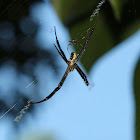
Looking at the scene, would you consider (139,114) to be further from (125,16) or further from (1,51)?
(1,51)

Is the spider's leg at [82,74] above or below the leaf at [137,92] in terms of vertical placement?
above

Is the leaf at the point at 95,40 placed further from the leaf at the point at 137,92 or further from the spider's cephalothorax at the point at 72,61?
the leaf at the point at 137,92

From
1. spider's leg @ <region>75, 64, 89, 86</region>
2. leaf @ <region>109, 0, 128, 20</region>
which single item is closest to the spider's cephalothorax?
spider's leg @ <region>75, 64, 89, 86</region>

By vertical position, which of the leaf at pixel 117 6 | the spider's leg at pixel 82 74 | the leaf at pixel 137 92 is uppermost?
the leaf at pixel 117 6

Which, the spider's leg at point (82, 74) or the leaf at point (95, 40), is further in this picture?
the spider's leg at point (82, 74)

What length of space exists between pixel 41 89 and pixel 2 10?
64cm

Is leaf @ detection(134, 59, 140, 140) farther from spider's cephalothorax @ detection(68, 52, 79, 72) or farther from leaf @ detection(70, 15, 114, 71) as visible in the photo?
spider's cephalothorax @ detection(68, 52, 79, 72)

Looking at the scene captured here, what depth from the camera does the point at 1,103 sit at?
4.88 feet

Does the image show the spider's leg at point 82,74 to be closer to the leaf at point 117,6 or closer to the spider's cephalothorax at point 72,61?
the spider's cephalothorax at point 72,61

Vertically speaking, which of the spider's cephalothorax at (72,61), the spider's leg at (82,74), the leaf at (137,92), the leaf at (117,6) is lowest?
the leaf at (137,92)

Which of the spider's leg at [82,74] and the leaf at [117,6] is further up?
the leaf at [117,6]

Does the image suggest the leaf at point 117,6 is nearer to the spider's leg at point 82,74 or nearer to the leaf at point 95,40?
the leaf at point 95,40

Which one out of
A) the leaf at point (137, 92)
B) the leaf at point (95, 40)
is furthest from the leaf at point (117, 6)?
the leaf at point (137, 92)

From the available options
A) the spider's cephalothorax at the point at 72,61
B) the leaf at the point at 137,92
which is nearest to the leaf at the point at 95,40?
the spider's cephalothorax at the point at 72,61
